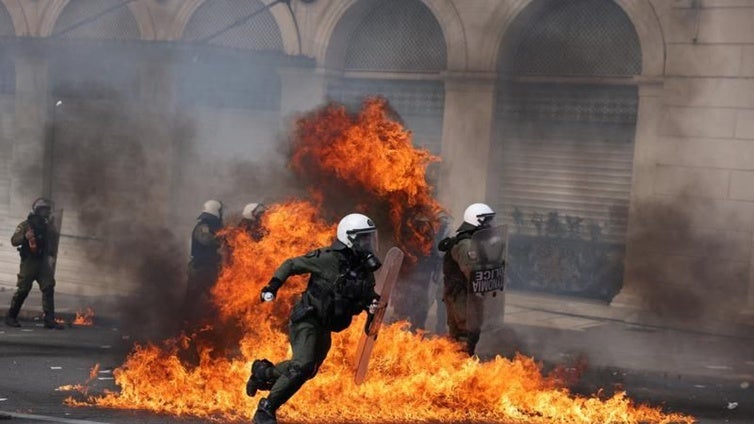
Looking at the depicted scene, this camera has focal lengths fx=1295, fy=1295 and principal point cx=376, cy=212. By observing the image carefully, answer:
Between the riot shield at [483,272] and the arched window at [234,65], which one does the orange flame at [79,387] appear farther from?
the arched window at [234,65]

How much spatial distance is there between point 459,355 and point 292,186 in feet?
6.55

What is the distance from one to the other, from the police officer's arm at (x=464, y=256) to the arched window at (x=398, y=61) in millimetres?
6694

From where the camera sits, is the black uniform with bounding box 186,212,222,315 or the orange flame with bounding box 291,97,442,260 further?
the black uniform with bounding box 186,212,222,315

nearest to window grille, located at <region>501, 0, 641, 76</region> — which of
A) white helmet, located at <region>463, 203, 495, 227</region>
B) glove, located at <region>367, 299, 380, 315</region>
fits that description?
white helmet, located at <region>463, 203, 495, 227</region>

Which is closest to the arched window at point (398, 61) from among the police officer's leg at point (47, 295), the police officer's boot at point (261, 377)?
the police officer's leg at point (47, 295)

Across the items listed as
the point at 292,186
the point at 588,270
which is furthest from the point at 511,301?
the point at 292,186

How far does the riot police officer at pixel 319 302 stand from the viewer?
809 cm

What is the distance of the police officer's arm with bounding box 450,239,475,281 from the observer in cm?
1046

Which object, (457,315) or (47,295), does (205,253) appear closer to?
(47,295)

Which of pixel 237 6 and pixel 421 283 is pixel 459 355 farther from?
pixel 237 6

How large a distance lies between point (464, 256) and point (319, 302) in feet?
8.23

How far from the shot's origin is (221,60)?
1772cm

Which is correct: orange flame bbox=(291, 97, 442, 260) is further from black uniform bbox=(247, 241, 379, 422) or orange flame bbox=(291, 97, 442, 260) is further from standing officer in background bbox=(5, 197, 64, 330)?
standing officer in background bbox=(5, 197, 64, 330)

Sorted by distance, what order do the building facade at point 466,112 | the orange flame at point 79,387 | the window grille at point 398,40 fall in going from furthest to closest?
the window grille at point 398,40
the building facade at point 466,112
the orange flame at point 79,387
